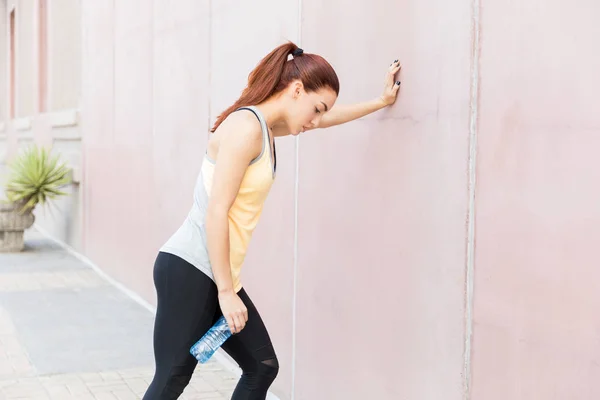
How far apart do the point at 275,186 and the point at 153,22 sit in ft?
9.85

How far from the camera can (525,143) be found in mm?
2840

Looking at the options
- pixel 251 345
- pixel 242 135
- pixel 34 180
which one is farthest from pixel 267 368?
pixel 34 180

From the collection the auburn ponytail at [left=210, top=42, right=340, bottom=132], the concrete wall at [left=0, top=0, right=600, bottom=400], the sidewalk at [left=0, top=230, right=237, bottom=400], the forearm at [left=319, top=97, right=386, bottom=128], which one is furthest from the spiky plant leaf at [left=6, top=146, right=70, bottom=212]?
the auburn ponytail at [left=210, top=42, right=340, bottom=132]

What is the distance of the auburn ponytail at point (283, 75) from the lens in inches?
119

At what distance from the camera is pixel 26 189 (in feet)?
33.7

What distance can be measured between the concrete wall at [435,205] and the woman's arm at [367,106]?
0.17ft

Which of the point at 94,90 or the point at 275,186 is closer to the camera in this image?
the point at 275,186

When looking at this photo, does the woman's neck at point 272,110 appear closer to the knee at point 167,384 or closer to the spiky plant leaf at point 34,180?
the knee at point 167,384

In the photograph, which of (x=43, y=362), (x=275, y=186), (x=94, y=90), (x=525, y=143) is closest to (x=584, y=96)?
(x=525, y=143)

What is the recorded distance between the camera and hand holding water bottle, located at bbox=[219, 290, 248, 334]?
116 inches

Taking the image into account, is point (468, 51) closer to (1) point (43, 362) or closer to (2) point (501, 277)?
(2) point (501, 277)

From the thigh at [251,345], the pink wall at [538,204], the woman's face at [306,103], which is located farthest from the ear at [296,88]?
the thigh at [251,345]

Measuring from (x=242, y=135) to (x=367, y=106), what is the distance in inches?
37.5

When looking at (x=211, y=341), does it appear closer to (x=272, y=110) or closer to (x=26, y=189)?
(x=272, y=110)
